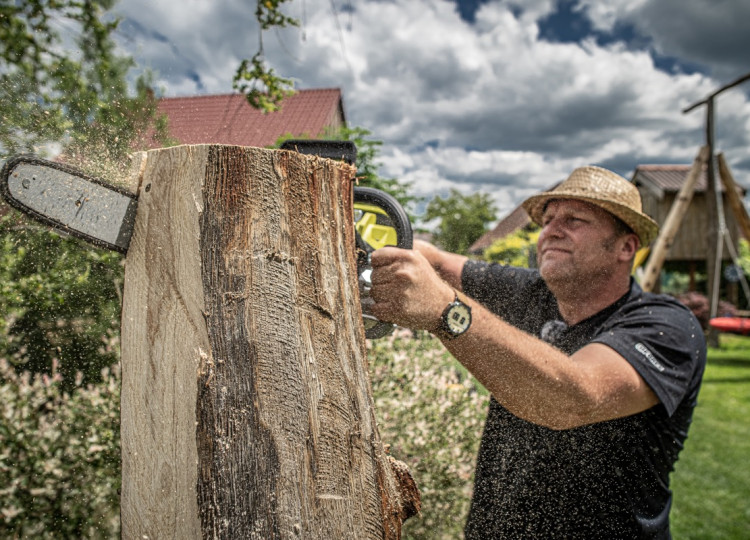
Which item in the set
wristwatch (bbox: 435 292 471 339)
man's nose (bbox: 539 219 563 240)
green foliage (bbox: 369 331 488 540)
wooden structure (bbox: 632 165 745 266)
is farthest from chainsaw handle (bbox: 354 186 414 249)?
wooden structure (bbox: 632 165 745 266)

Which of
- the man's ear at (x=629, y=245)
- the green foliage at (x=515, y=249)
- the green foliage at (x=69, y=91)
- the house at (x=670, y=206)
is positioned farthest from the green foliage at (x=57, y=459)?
the house at (x=670, y=206)

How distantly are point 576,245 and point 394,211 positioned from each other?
1.09 meters

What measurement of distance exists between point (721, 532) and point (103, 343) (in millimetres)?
4297

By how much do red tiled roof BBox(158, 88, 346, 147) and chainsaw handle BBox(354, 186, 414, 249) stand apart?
0.45 m

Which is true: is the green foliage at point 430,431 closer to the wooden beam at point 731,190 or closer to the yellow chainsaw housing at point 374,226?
the yellow chainsaw housing at point 374,226

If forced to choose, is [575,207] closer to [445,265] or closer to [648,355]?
[445,265]

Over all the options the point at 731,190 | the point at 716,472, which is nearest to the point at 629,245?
the point at 716,472

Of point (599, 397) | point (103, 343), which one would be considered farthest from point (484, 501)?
point (103, 343)

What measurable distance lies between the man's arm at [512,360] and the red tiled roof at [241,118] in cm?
67

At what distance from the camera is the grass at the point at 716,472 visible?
11.7 feet

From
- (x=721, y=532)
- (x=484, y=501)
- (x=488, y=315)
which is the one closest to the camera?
(x=488, y=315)

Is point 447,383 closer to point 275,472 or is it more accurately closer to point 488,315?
point 488,315

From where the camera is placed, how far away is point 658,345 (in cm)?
159

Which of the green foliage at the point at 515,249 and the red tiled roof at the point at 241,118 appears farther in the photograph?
the green foliage at the point at 515,249
